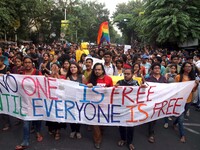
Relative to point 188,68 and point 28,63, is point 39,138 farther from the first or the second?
point 188,68

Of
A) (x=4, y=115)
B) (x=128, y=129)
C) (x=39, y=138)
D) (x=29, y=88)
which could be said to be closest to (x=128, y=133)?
(x=128, y=129)

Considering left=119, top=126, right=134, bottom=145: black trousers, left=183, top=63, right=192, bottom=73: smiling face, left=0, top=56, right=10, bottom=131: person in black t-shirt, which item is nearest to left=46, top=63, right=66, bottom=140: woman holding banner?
left=0, top=56, right=10, bottom=131: person in black t-shirt

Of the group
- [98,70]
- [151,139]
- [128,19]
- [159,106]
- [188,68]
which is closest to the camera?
[98,70]

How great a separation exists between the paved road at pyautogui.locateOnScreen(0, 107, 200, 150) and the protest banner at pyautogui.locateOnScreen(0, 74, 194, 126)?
18.0 inches

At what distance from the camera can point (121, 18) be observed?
5284cm

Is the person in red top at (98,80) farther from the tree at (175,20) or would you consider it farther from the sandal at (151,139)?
the tree at (175,20)

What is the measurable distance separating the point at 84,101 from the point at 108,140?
993 millimetres

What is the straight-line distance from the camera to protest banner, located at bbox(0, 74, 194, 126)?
16.0 feet

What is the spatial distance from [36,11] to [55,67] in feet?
74.6

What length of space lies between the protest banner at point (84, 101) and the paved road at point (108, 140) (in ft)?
1.50

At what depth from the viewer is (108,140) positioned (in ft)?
17.3

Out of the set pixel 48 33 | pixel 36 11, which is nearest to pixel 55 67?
pixel 36 11

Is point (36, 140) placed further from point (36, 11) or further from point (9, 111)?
point (36, 11)

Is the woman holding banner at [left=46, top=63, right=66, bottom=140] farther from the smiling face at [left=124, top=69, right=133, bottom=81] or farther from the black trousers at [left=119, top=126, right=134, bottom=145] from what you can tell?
the smiling face at [left=124, top=69, right=133, bottom=81]
